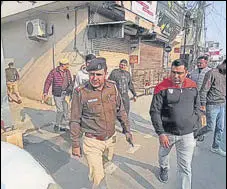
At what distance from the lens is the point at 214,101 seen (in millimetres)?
4055

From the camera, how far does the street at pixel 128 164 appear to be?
3.20m

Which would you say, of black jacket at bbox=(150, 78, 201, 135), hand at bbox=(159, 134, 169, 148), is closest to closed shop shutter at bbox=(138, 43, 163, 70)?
black jacket at bbox=(150, 78, 201, 135)

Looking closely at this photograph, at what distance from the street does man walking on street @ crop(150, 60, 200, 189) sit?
54cm

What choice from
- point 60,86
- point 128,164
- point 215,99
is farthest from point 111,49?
point 128,164

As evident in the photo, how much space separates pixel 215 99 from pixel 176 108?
1.67 meters

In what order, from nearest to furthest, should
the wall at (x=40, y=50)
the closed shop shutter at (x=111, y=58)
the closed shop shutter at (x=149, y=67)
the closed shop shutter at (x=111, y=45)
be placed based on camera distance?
the wall at (x=40, y=50) → the closed shop shutter at (x=111, y=45) → the closed shop shutter at (x=111, y=58) → the closed shop shutter at (x=149, y=67)

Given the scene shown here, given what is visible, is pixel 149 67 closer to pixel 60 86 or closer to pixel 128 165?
pixel 60 86

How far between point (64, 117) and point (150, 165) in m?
2.59

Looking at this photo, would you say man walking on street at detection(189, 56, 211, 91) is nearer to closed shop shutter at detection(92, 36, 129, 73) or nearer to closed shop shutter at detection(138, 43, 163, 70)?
closed shop shutter at detection(92, 36, 129, 73)

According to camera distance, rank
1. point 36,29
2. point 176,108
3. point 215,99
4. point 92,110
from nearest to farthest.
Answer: point 92,110 < point 176,108 < point 215,99 < point 36,29

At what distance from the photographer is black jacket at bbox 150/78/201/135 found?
2.66 meters

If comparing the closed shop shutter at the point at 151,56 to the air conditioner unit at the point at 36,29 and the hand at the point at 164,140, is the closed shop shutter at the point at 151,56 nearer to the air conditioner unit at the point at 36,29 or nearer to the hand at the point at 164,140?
the air conditioner unit at the point at 36,29

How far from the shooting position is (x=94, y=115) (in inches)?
101

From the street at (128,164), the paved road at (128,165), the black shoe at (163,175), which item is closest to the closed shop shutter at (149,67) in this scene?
the street at (128,164)
